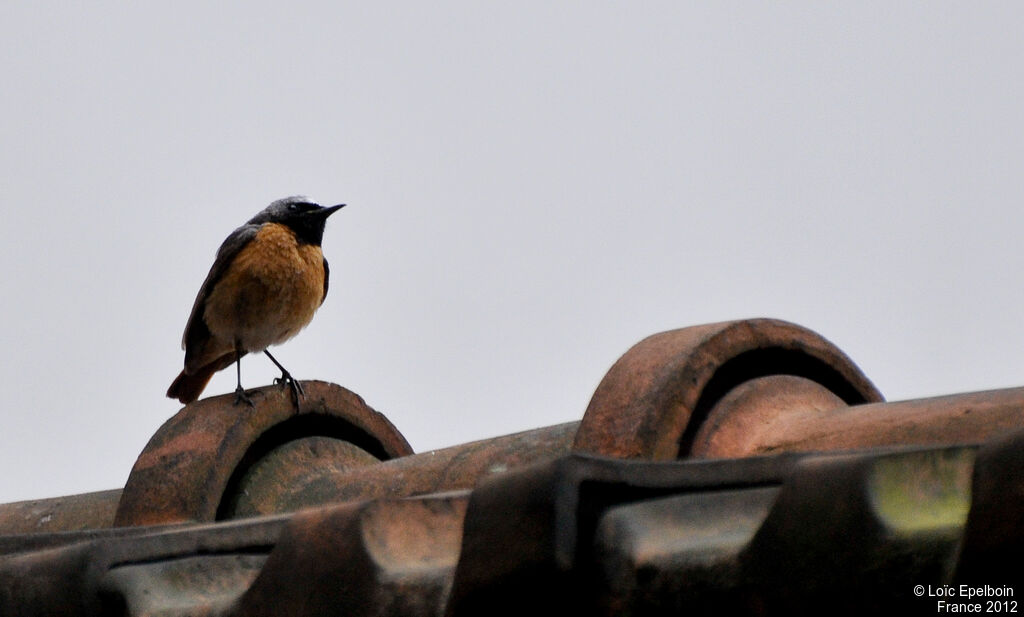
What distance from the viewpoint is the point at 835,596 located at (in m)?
1.29

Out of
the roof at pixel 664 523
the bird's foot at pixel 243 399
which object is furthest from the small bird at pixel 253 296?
the roof at pixel 664 523

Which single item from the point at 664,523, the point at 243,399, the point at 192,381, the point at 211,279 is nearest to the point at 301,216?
the point at 211,279

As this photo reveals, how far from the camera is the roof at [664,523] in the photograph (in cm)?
128

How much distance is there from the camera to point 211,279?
283 inches

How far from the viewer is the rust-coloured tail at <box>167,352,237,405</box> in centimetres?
761

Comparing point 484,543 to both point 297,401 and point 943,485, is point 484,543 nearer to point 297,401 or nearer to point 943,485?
point 943,485

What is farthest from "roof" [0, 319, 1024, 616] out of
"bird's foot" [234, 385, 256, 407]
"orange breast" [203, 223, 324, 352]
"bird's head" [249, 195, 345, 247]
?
"bird's head" [249, 195, 345, 247]

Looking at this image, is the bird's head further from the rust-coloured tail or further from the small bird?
the rust-coloured tail

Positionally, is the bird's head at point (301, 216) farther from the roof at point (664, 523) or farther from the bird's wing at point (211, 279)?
the roof at point (664, 523)

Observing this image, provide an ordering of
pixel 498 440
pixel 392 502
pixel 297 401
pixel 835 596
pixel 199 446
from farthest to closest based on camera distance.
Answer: pixel 297 401 < pixel 199 446 < pixel 498 440 < pixel 392 502 < pixel 835 596

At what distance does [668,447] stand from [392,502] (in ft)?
2.71

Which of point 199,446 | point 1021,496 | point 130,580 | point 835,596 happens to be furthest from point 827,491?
point 199,446

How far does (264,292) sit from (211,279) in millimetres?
321

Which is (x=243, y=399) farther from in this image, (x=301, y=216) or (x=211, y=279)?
(x=301, y=216)
